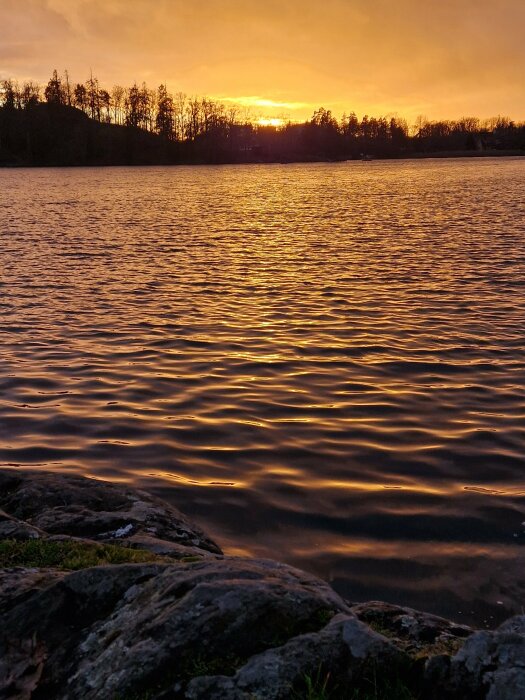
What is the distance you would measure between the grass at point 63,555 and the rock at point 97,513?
0.40 m

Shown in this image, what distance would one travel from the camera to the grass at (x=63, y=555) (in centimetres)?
465

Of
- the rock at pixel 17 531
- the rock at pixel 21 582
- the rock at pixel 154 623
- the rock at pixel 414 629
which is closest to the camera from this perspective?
the rock at pixel 154 623

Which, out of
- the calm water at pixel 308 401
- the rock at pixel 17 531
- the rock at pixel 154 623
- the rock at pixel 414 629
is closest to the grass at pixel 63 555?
the rock at pixel 17 531

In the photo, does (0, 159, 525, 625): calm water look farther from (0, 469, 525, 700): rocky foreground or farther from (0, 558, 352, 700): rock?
(0, 558, 352, 700): rock

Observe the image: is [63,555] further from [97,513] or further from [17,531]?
[97,513]

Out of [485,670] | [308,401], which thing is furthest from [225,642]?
[308,401]

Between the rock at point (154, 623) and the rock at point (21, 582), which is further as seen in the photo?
the rock at point (21, 582)

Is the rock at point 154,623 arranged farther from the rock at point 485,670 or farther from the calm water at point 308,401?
the calm water at point 308,401

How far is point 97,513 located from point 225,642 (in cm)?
336

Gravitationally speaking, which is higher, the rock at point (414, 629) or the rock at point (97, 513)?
the rock at point (414, 629)

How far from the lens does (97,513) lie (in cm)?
632

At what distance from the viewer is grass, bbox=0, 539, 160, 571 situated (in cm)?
465

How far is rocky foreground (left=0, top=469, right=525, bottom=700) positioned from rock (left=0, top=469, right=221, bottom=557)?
56.1 inches

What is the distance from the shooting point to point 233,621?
3.34m
